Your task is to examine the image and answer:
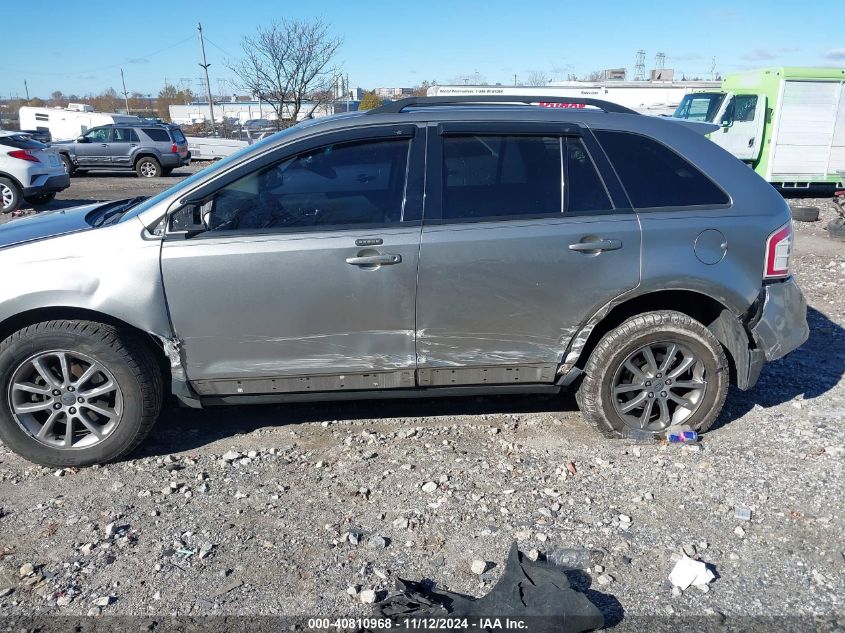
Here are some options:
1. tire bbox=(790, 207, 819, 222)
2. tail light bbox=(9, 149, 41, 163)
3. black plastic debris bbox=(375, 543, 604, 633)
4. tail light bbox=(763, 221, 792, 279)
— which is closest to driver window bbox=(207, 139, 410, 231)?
black plastic debris bbox=(375, 543, 604, 633)

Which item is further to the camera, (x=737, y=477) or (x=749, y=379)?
Answer: (x=749, y=379)

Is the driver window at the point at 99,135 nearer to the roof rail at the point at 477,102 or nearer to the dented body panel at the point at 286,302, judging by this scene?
the roof rail at the point at 477,102

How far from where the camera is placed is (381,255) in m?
3.63

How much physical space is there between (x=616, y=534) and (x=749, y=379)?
4.76ft

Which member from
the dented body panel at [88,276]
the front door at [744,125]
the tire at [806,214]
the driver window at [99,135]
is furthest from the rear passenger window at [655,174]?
the driver window at [99,135]

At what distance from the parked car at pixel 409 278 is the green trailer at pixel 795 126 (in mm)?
13637

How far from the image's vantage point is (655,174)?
394 cm

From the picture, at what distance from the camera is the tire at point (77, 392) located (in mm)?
3617

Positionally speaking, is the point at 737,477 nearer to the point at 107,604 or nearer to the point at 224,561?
the point at 224,561

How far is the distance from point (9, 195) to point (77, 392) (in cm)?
1153

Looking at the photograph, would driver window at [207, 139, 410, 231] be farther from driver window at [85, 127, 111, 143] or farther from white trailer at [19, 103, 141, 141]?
white trailer at [19, 103, 141, 141]

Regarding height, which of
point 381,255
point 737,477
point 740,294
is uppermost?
point 381,255

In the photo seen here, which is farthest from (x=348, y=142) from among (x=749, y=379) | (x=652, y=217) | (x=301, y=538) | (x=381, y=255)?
(x=749, y=379)

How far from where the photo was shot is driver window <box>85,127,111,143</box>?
22780mm
